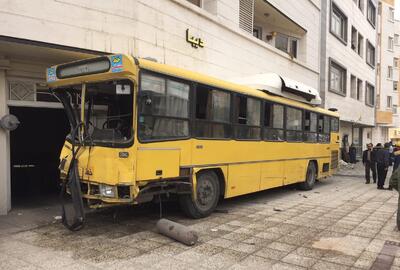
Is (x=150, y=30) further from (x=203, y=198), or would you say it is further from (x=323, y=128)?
(x=323, y=128)

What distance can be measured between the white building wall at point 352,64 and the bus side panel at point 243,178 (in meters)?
15.1

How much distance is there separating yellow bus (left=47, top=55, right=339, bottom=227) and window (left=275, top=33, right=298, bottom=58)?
11919mm

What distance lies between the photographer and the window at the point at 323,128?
44.6ft

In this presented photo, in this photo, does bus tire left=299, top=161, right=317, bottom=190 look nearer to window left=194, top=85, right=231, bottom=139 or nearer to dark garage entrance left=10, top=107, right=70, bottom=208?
window left=194, top=85, right=231, bottom=139

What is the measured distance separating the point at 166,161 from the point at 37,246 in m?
2.38

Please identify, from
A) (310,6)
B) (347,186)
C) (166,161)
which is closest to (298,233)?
(166,161)

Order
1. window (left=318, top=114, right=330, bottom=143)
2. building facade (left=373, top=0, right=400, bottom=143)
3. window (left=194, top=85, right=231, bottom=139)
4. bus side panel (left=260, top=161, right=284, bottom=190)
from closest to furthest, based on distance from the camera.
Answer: window (left=194, top=85, right=231, bottom=139) → bus side panel (left=260, top=161, right=284, bottom=190) → window (left=318, top=114, right=330, bottom=143) → building facade (left=373, top=0, right=400, bottom=143)

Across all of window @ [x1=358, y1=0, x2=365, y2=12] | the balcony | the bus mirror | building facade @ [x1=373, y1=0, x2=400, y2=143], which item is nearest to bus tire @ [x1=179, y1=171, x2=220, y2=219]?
the bus mirror

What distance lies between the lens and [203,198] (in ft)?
25.7

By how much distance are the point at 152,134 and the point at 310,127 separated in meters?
7.59

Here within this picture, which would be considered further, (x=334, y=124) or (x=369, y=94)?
(x=369, y=94)

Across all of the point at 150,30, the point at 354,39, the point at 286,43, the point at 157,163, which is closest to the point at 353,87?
the point at 354,39

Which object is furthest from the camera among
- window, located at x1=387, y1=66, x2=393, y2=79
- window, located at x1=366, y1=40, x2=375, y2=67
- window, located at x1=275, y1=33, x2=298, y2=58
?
window, located at x1=387, y1=66, x2=393, y2=79

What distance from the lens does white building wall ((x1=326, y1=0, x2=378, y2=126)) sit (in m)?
24.5
